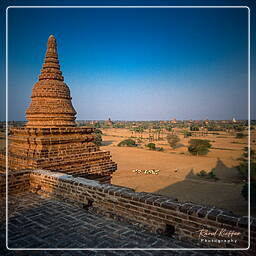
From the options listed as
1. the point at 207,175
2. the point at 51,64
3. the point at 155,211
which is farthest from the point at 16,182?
the point at 207,175

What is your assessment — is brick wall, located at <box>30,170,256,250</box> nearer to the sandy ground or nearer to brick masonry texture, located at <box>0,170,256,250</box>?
brick masonry texture, located at <box>0,170,256,250</box>

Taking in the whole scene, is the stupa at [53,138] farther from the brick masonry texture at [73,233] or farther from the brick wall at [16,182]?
the brick masonry texture at [73,233]

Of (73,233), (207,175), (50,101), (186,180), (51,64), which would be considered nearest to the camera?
(73,233)

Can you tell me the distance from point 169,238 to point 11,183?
13.8 ft

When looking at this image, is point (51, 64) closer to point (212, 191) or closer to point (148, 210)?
point (148, 210)

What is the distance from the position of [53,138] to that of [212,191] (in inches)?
447

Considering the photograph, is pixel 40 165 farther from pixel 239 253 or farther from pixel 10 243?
pixel 239 253

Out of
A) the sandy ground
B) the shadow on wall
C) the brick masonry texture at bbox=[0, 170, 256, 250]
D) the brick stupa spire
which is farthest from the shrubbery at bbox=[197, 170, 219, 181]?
the brick masonry texture at bbox=[0, 170, 256, 250]

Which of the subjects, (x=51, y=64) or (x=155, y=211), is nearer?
(x=155, y=211)

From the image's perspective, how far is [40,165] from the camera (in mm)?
6609

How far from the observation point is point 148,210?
406 cm

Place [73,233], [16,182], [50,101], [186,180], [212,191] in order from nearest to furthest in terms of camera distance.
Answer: [73,233], [16,182], [50,101], [212,191], [186,180]

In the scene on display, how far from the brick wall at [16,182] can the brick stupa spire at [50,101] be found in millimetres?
2233

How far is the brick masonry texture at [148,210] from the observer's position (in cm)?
331
